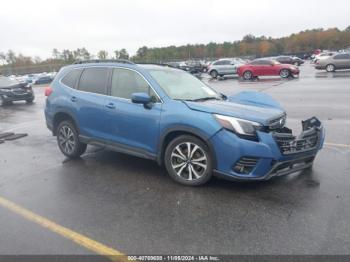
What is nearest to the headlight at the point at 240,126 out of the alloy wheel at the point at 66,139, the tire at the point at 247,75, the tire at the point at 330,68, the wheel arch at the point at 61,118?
the wheel arch at the point at 61,118

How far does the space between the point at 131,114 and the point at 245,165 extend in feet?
6.32

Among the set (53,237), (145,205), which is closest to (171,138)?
(145,205)

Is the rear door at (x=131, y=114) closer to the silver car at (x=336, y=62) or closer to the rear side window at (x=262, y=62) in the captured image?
the rear side window at (x=262, y=62)

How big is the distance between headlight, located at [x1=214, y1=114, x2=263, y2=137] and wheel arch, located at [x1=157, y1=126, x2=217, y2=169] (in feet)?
0.99

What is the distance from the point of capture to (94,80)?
Answer: 21.5ft

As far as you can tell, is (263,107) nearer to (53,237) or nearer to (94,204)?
(94,204)

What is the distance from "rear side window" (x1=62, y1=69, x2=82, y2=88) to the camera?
694 cm

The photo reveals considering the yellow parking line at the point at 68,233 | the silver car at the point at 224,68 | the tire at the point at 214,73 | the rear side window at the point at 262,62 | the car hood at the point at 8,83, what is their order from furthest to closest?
1. the tire at the point at 214,73
2. the silver car at the point at 224,68
3. the rear side window at the point at 262,62
4. the car hood at the point at 8,83
5. the yellow parking line at the point at 68,233

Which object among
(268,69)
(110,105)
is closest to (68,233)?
(110,105)

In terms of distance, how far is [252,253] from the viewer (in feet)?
11.5

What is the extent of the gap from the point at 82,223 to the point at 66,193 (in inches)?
44.4

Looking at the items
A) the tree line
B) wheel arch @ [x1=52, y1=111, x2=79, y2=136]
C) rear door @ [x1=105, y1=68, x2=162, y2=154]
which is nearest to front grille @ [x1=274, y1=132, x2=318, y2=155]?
rear door @ [x1=105, y1=68, x2=162, y2=154]

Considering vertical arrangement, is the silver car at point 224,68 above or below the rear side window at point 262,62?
below

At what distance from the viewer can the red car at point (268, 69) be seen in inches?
1073
